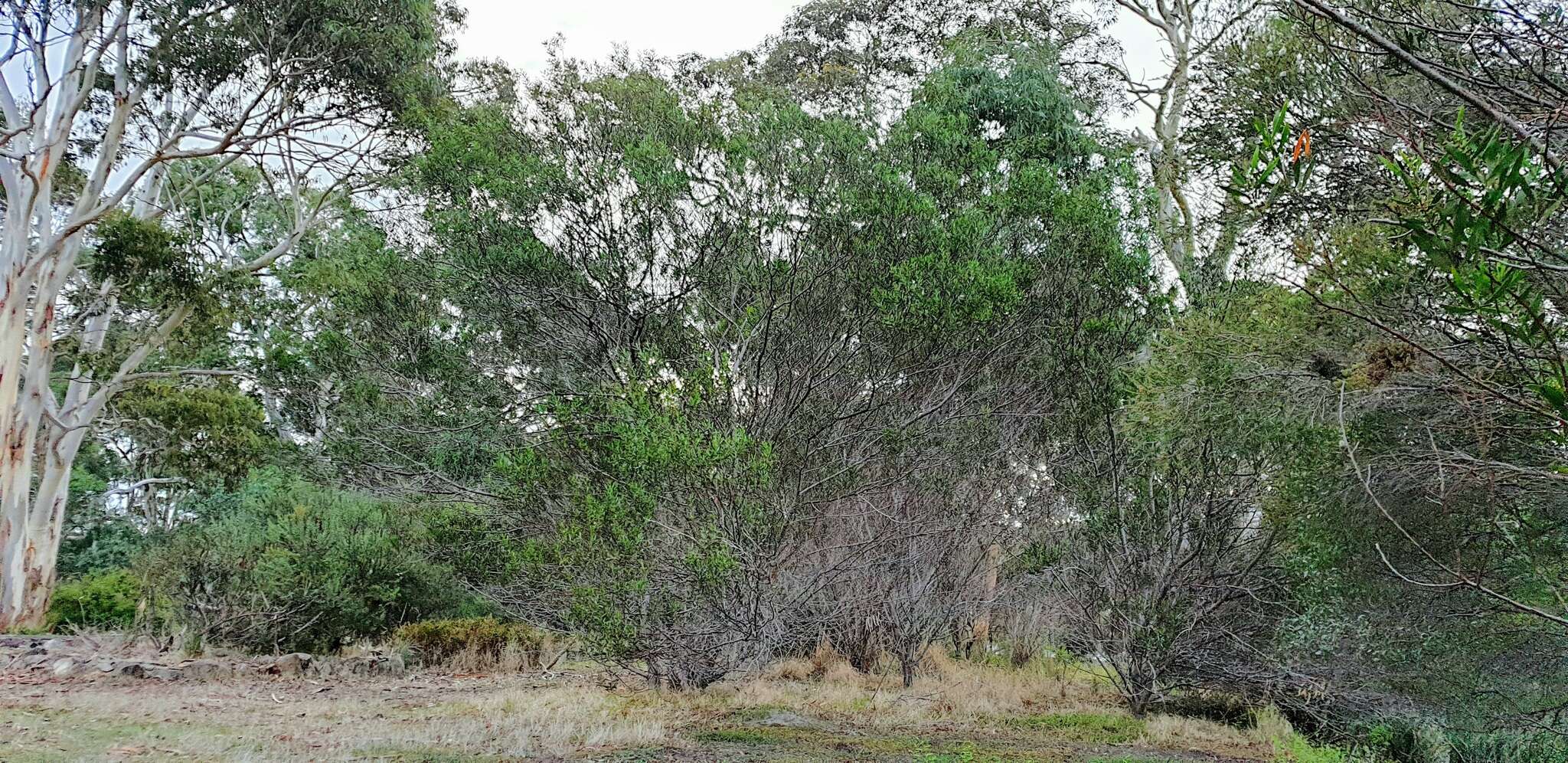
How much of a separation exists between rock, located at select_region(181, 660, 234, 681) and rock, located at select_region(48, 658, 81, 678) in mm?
1131

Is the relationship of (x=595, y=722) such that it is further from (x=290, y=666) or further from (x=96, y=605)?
(x=96, y=605)

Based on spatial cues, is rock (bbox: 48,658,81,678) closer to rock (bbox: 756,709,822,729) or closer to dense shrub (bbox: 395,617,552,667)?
dense shrub (bbox: 395,617,552,667)

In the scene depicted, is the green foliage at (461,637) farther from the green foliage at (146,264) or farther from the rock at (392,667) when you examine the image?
the green foliage at (146,264)

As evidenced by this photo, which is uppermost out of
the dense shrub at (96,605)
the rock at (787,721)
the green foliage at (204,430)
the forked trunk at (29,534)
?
the green foliage at (204,430)

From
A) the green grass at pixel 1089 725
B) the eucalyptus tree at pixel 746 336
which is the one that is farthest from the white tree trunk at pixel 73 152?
the green grass at pixel 1089 725

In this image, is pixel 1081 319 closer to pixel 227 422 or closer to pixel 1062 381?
pixel 1062 381

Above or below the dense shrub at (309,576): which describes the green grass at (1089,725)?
below

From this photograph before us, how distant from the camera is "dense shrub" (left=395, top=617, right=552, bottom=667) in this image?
40.0 feet

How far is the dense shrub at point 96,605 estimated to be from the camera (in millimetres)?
14844

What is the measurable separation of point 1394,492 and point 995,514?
14.8 ft

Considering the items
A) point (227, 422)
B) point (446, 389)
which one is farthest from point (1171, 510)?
point (227, 422)

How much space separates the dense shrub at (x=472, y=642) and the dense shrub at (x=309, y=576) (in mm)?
610

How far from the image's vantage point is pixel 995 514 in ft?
35.6

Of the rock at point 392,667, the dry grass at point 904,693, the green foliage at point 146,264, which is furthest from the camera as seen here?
the green foliage at point 146,264
